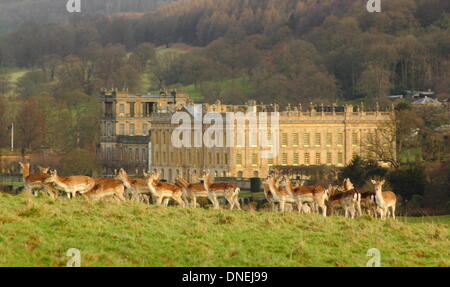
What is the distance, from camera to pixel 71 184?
48438 millimetres

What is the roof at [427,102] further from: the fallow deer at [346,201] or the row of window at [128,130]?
the fallow deer at [346,201]

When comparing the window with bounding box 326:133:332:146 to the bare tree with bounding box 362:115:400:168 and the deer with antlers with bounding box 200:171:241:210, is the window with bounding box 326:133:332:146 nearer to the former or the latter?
the bare tree with bounding box 362:115:400:168

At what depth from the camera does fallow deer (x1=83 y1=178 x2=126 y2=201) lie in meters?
48.0

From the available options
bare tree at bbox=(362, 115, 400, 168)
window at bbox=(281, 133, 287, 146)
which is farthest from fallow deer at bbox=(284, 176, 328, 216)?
window at bbox=(281, 133, 287, 146)

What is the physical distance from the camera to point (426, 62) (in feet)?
598

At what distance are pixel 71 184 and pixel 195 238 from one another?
38.1 feet

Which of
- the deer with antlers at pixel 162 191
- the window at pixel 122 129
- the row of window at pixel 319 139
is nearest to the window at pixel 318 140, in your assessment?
the row of window at pixel 319 139

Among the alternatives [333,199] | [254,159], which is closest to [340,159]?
[254,159]

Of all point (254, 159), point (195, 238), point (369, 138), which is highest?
point (369, 138)

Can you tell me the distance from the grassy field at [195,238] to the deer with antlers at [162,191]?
466 centimetres

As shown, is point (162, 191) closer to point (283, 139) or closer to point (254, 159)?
point (254, 159)
